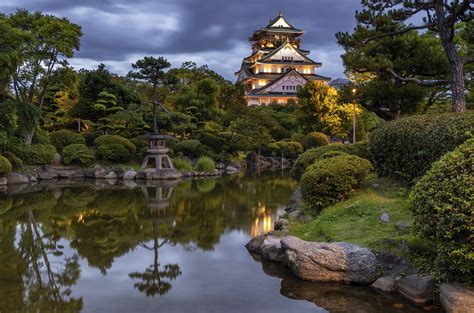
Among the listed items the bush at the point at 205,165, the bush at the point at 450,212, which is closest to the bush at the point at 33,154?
the bush at the point at 205,165

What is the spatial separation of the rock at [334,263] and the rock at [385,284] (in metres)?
0.13

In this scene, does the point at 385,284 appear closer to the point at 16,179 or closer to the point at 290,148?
the point at 16,179

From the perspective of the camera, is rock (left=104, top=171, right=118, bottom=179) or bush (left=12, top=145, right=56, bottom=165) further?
rock (left=104, top=171, right=118, bottom=179)

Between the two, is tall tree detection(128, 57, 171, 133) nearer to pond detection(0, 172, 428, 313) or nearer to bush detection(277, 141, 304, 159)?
pond detection(0, 172, 428, 313)

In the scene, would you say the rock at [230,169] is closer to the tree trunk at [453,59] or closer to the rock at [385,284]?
the tree trunk at [453,59]

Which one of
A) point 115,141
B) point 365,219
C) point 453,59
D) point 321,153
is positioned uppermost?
point 453,59

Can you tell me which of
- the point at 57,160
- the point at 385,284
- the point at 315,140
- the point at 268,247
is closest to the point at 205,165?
the point at 57,160

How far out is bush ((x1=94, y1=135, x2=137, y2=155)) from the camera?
1014 inches

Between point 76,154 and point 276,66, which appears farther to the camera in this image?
point 276,66

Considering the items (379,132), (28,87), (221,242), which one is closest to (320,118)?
(28,87)

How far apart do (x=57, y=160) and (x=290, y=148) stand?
1705cm

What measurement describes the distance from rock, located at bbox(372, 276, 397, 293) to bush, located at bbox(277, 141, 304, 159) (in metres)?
28.3

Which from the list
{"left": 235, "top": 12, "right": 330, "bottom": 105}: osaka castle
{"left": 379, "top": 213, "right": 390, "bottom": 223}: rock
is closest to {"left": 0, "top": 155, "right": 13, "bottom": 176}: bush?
{"left": 379, "top": 213, "right": 390, "bottom": 223}: rock

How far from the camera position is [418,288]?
5.82 metres
